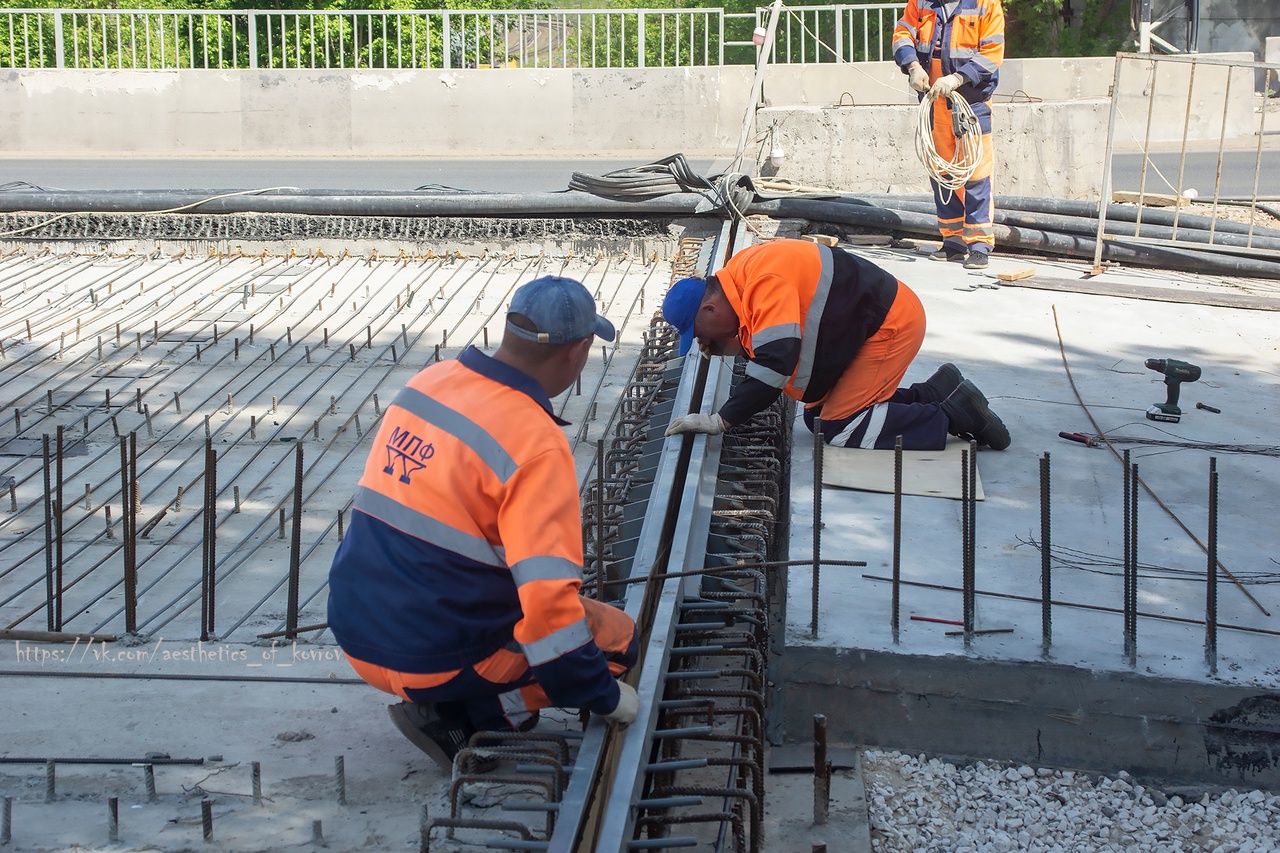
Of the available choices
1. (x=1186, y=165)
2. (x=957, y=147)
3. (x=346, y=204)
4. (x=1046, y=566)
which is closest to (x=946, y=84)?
(x=957, y=147)

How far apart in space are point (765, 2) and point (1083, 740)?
25565 millimetres

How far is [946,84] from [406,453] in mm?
6730

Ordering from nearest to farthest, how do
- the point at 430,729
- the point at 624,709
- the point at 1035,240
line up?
the point at 624,709 → the point at 430,729 → the point at 1035,240

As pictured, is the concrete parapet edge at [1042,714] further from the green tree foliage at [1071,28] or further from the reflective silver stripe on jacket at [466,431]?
the green tree foliage at [1071,28]

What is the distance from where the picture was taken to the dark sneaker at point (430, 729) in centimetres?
296

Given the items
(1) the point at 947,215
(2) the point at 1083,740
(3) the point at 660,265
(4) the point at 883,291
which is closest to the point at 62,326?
(3) the point at 660,265

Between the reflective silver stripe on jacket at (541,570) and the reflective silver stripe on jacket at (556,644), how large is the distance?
11 centimetres

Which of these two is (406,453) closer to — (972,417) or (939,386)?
(972,417)

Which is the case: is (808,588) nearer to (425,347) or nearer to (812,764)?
(812,764)

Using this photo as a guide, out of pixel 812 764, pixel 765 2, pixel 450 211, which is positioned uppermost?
pixel 765 2

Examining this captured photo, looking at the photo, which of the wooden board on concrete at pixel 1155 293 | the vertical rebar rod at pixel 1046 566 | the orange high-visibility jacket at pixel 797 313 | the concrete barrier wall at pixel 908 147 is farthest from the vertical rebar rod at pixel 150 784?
the concrete barrier wall at pixel 908 147

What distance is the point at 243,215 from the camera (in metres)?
10.1

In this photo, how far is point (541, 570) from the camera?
2529mm

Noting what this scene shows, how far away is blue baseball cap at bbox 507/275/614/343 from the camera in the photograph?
2.66 metres
